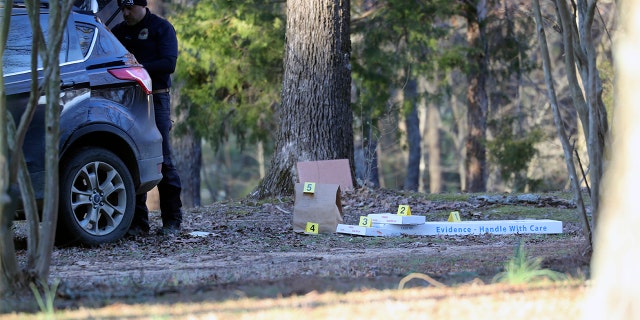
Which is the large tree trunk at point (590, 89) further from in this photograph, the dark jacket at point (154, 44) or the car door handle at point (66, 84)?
the dark jacket at point (154, 44)

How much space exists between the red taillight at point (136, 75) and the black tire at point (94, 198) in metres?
0.64

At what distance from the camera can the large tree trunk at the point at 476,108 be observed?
21.2 metres

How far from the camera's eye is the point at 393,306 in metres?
4.25

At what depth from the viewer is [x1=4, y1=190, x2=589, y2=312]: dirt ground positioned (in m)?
4.96

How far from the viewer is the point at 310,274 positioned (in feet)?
19.0

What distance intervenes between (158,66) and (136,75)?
0.60 metres

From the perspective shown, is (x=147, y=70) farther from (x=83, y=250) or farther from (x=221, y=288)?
(x=221, y=288)

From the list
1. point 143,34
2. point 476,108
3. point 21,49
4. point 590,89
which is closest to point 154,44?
point 143,34

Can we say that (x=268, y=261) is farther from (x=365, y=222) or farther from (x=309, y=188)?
(x=309, y=188)

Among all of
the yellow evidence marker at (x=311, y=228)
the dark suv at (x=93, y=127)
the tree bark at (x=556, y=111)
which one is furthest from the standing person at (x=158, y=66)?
the tree bark at (x=556, y=111)

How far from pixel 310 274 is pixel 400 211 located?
373 centimetres

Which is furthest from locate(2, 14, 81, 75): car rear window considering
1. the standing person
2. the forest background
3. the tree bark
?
the forest background

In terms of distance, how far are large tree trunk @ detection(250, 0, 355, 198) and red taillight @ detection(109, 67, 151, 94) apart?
→ 4.73m

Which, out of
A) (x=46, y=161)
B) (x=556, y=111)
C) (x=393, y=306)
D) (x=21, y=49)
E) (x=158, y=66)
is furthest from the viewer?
(x=158, y=66)
